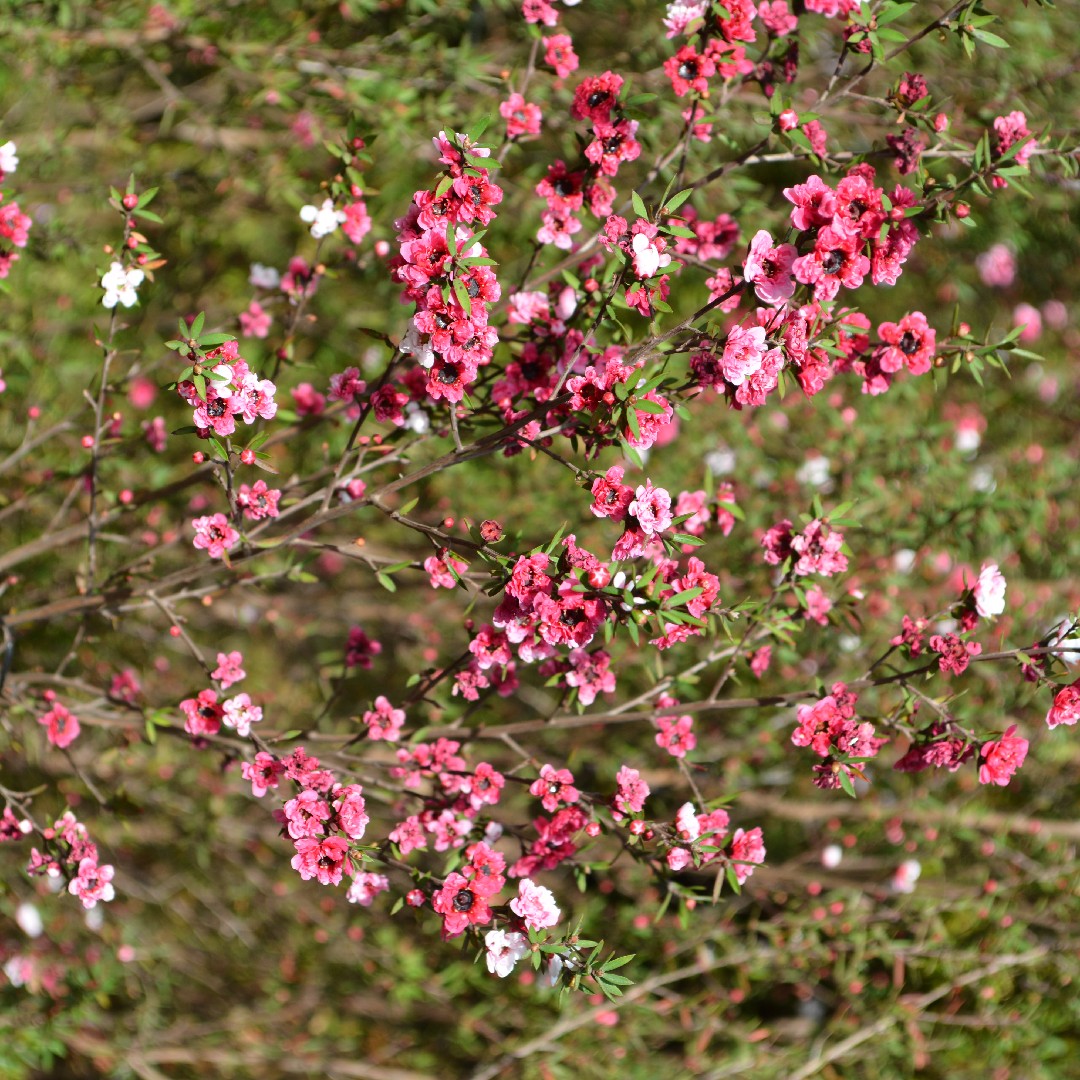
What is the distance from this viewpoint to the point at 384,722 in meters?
2.34

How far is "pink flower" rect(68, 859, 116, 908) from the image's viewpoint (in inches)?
84.1

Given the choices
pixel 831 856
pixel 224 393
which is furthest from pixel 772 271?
pixel 831 856

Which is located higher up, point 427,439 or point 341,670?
point 427,439

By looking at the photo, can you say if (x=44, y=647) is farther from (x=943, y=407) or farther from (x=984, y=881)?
(x=943, y=407)

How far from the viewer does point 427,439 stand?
2.28 meters

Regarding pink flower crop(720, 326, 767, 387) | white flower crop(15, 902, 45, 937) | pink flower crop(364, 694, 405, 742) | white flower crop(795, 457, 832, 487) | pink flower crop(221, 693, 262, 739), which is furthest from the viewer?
white flower crop(795, 457, 832, 487)

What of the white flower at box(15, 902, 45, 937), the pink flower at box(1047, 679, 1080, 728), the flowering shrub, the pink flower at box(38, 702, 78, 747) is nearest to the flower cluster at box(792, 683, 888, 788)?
the flowering shrub

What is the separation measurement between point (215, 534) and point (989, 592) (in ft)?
5.26

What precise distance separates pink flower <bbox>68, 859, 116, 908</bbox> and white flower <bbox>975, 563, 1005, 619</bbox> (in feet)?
6.30

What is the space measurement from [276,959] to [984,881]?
8.91ft

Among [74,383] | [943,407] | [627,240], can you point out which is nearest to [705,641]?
[627,240]

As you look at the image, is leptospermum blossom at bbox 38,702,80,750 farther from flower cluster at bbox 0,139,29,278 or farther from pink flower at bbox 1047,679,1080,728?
pink flower at bbox 1047,679,1080,728

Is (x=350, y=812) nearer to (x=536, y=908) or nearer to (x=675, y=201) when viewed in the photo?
(x=536, y=908)

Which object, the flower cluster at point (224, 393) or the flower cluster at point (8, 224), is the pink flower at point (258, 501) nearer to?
the flower cluster at point (224, 393)
